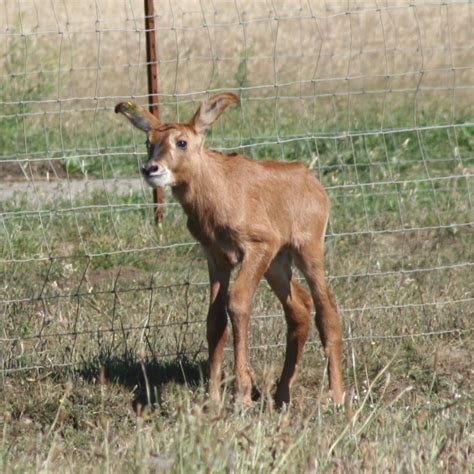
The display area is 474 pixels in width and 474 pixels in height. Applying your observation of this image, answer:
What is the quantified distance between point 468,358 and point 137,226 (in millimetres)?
2908

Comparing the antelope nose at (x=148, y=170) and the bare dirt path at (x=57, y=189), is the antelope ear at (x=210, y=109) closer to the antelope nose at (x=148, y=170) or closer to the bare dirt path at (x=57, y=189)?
the antelope nose at (x=148, y=170)

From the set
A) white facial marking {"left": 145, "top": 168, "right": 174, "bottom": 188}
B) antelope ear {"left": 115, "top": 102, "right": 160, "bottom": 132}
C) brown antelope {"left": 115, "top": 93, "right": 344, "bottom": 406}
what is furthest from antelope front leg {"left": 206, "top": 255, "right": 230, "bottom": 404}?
antelope ear {"left": 115, "top": 102, "right": 160, "bottom": 132}

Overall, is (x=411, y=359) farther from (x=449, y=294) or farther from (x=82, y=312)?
(x=82, y=312)

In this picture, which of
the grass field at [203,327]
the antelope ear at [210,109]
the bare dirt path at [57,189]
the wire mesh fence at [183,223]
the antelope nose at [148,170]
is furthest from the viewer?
the bare dirt path at [57,189]

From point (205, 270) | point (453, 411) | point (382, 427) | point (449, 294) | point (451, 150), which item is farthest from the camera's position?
point (451, 150)

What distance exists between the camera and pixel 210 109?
660 centimetres

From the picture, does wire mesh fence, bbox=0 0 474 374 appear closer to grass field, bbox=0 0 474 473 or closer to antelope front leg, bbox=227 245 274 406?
grass field, bbox=0 0 474 473

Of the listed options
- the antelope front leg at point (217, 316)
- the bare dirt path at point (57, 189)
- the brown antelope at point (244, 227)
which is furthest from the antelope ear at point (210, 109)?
the bare dirt path at point (57, 189)

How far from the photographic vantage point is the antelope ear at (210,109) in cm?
656

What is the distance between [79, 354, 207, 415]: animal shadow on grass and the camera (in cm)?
686

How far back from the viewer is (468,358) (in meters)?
7.46

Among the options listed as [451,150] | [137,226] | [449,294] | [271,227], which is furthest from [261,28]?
[271,227]

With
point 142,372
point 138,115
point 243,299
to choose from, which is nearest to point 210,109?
point 138,115

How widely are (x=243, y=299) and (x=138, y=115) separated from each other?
1069 mm
